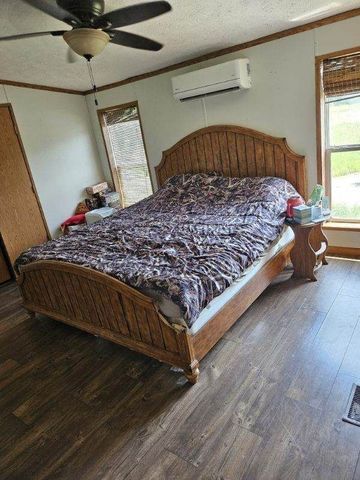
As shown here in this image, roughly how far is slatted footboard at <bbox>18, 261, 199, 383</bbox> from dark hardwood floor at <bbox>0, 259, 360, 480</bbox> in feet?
0.57

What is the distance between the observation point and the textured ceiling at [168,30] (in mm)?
2197

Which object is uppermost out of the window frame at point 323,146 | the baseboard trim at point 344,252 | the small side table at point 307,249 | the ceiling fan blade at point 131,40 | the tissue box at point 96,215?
the ceiling fan blade at point 131,40

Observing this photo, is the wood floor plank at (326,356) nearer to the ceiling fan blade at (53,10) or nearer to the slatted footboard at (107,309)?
the slatted footboard at (107,309)

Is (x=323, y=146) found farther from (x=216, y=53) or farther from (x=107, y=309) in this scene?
(x=107, y=309)

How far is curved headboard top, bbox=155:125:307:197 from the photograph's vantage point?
3283 millimetres

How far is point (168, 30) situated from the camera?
2604 millimetres

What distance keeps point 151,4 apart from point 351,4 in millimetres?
1875

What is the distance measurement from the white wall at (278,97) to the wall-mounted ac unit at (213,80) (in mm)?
147

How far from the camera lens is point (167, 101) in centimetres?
396

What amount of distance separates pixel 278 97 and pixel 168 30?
4.25ft

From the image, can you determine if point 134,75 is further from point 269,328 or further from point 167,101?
point 269,328

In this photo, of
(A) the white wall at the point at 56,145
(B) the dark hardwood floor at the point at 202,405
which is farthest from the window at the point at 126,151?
(B) the dark hardwood floor at the point at 202,405

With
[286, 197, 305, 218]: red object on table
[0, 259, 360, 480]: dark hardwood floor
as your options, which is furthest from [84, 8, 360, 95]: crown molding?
[0, 259, 360, 480]: dark hardwood floor

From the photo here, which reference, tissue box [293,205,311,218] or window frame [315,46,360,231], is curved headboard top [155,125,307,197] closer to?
window frame [315,46,360,231]
